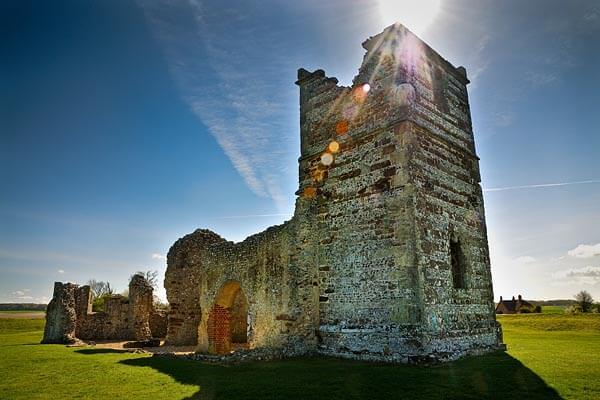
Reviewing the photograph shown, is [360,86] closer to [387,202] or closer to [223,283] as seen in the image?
[387,202]

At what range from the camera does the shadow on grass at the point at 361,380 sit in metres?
6.17

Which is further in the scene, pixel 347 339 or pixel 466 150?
pixel 466 150

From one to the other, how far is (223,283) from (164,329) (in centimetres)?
1242

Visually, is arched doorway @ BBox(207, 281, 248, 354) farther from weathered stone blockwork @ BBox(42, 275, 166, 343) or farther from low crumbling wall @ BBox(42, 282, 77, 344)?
weathered stone blockwork @ BBox(42, 275, 166, 343)

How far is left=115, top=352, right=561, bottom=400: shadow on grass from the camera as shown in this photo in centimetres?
617

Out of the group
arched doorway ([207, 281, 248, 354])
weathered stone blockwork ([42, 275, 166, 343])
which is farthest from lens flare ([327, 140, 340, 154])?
weathered stone blockwork ([42, 275, 166, 343])

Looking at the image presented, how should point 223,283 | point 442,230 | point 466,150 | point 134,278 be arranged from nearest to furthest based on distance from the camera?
point 442,230 < point 466,150 < point 223,283 < point 134,278

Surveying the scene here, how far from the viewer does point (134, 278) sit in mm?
23094

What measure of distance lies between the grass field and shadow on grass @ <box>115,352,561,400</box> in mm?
14

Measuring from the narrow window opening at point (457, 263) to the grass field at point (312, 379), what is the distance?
185 cm

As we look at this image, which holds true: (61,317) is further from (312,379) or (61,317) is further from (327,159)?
(312,379)

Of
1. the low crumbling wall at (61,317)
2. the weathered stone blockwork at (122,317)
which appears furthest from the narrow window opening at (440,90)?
the weathered stone blockwork at (122,317)

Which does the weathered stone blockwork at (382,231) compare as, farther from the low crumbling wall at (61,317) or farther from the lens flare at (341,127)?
the low crumbling wall at (61,317)

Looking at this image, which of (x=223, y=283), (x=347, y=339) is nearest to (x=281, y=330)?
(x=347, y=339)
